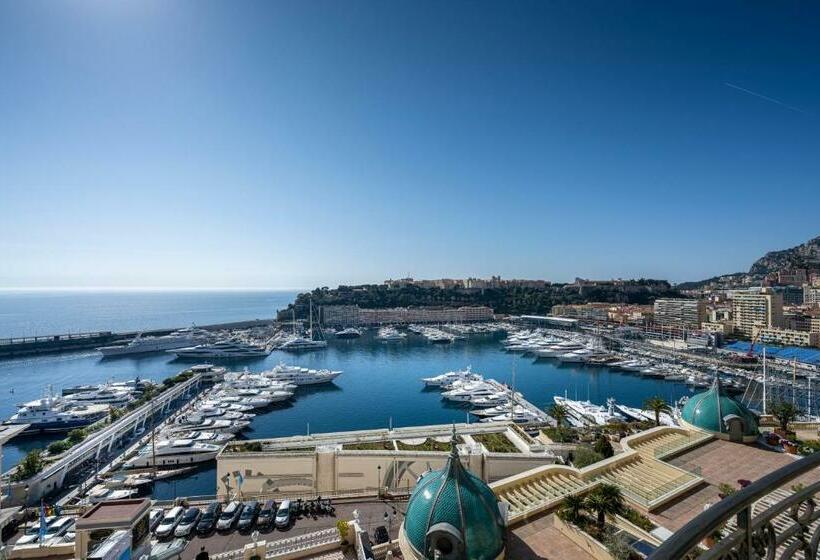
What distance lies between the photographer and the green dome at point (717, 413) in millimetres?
15219

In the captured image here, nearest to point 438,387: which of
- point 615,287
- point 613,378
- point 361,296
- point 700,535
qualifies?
point 613,378

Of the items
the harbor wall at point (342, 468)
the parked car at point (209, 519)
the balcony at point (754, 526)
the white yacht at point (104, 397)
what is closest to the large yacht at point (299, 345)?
the white yacht at point (104, 397)

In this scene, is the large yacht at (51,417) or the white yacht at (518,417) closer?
the white yacht at (518,417)

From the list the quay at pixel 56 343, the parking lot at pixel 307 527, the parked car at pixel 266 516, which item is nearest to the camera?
the parking lot at pixel 307 527

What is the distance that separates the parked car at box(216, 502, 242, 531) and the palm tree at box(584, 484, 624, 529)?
1132cm

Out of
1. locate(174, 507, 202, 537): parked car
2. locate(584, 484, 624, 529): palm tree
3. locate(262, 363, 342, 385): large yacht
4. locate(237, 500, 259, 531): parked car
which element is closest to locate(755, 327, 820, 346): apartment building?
locate(262, 363, 342, 385): large yacht

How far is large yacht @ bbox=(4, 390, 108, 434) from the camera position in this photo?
97.3 feet

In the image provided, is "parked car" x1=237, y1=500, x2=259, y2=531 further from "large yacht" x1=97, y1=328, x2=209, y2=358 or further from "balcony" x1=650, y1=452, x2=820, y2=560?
"large yacht" x1=97, y1=328, x2=209, y2=358

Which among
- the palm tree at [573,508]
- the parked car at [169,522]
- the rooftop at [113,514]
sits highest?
the rooftop at [113,514]

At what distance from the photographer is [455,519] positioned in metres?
8.02

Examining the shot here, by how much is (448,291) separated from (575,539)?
10779 cm

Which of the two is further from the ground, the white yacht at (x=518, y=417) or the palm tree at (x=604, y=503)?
the palm tree at (x=604, y=503)

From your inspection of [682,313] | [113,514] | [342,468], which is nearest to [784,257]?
[682,313]

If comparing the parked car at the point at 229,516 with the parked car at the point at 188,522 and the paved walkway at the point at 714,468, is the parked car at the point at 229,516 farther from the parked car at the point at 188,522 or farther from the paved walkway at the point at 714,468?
the paved walkway at the point at 714,468
